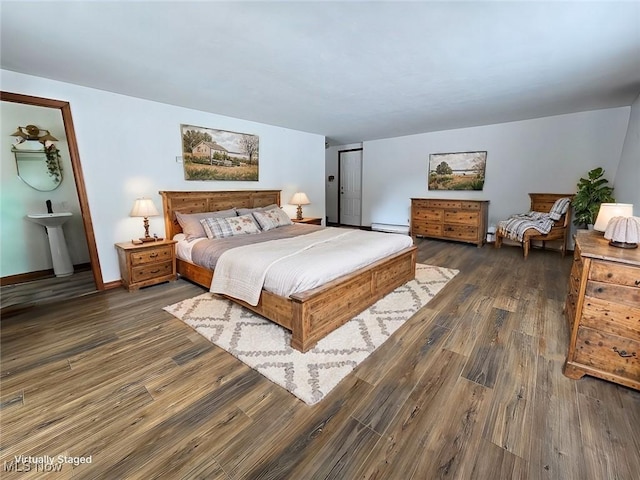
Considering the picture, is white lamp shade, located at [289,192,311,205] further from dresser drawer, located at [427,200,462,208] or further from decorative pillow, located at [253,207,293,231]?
dresser drawer, located at [427,200,462,208]

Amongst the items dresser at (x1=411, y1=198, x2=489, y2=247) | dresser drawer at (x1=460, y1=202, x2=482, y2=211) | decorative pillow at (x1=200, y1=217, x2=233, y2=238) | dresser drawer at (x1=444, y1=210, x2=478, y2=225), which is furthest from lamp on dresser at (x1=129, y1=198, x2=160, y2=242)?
dresser drawer at (x1=460, y1=202, x2=482, y2=211)

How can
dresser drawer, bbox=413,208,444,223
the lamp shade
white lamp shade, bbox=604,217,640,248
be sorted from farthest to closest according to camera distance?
dresser drawer, bbox=413,208,444,223 < the lamp shade < white lamp shade, bbox=604,217,640,248

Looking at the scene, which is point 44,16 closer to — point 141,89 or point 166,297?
point 141,89

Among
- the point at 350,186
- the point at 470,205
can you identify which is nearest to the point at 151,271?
the point at 470,205

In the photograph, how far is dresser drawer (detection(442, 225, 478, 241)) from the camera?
5582mm

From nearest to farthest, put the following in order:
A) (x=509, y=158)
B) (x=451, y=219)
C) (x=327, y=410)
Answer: (x=327, y=410)
(x=509, y=158)
(x=451, y=219)

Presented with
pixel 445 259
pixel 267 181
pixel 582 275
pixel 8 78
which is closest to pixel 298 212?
pixel 267 181

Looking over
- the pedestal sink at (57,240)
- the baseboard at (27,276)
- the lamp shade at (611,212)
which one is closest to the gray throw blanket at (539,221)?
the lamp shade at (611,212)

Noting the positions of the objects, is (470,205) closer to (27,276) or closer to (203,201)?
(203,201)

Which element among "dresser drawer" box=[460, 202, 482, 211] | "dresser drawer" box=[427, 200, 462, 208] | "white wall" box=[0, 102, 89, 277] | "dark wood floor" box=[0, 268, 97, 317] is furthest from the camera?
"dresser drawer" box=[427, 200, 462, 208]

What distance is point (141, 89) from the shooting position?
329cm

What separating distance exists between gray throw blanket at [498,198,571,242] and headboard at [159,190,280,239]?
4408mm

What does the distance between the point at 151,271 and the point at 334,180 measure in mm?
6002

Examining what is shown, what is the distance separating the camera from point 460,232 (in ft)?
18.9
